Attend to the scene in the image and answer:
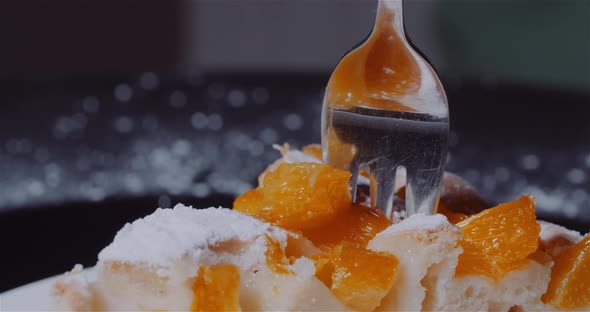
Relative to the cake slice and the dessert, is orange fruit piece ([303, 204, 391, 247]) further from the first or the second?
the cake slice

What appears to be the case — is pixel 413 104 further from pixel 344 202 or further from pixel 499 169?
pixel 499 169

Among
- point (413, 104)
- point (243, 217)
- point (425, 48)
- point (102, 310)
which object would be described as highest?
point (413, 104)

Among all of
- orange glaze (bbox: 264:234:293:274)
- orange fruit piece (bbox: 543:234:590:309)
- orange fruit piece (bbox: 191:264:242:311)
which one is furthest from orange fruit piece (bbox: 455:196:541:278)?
orange fruit piece (bbox: 191:264:242:311)

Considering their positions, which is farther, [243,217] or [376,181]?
[376,181]

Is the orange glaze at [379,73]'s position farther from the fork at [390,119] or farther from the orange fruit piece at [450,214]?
the orange fruit piece at [450,214]

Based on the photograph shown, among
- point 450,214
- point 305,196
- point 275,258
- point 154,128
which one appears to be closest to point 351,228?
point 305,196

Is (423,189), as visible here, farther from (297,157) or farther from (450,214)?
(297,157)

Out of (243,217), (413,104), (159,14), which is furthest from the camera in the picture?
(159,14)

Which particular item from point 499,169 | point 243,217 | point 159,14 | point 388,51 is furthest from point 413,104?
point 159,14
